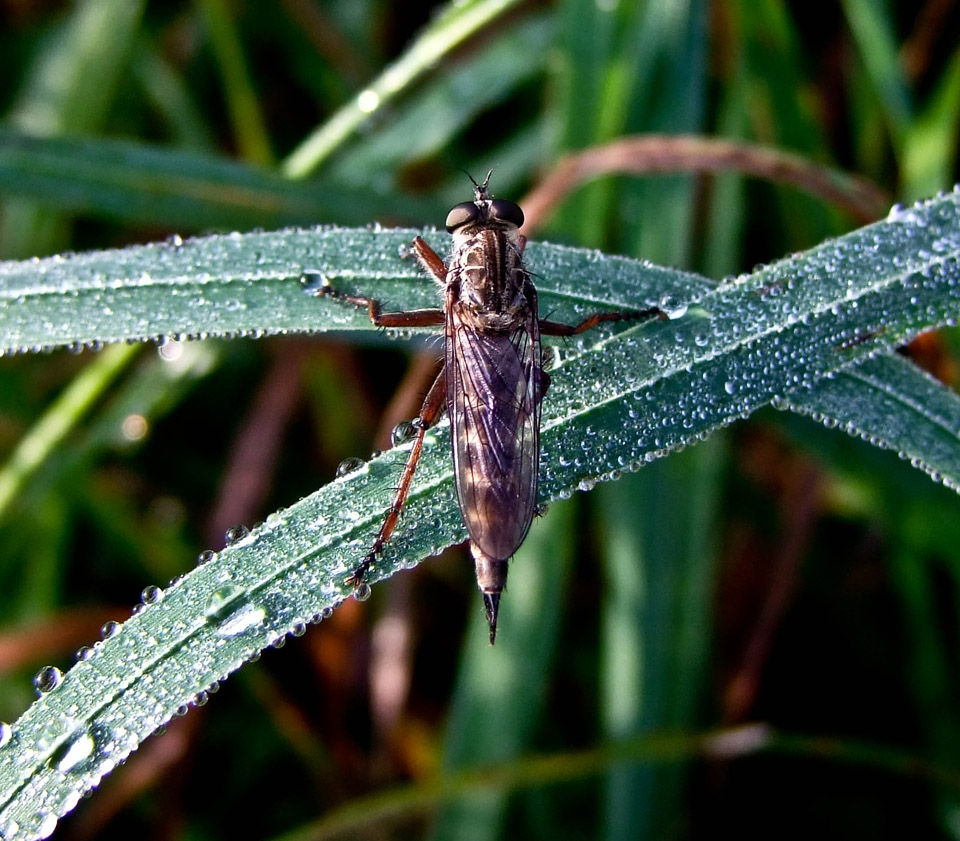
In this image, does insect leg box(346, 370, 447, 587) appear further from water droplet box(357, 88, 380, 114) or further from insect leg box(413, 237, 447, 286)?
water droplet box(357, 88, 380, 114)

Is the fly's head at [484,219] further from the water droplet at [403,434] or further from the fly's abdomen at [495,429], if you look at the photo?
the water droplet at [403,434]

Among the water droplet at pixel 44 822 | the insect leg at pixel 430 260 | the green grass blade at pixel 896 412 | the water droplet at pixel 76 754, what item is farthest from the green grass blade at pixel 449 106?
the water droplet at pixel 44 822

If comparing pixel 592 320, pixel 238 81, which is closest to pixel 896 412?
pixel 592 320

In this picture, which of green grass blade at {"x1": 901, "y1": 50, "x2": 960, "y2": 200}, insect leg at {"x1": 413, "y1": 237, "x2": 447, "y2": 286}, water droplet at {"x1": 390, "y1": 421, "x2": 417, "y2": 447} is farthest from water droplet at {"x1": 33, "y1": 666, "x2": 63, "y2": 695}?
green grass blade at {"x1": 901, "y1": 50, "x2": 960, "y2": 200}

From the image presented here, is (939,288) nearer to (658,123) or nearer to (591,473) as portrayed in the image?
(591,473)

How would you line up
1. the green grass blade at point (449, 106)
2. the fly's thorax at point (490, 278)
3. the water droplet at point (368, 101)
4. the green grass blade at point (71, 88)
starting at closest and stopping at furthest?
the fly's thorax at point (490, 278)
the water droplet at point (368, 101)
the green grass blade at point (449, 106)
the green grass blade at point (71, 88)

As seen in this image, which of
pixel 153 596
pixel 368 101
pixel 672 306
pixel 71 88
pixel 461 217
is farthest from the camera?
pixel 71 88

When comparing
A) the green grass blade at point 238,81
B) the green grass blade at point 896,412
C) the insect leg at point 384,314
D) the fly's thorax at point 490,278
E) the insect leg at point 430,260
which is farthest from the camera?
the green grass blade at point 238,81

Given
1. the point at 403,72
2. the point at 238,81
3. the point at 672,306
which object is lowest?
the point at 672,306

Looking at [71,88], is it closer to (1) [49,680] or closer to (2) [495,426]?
(2) [495,426]
